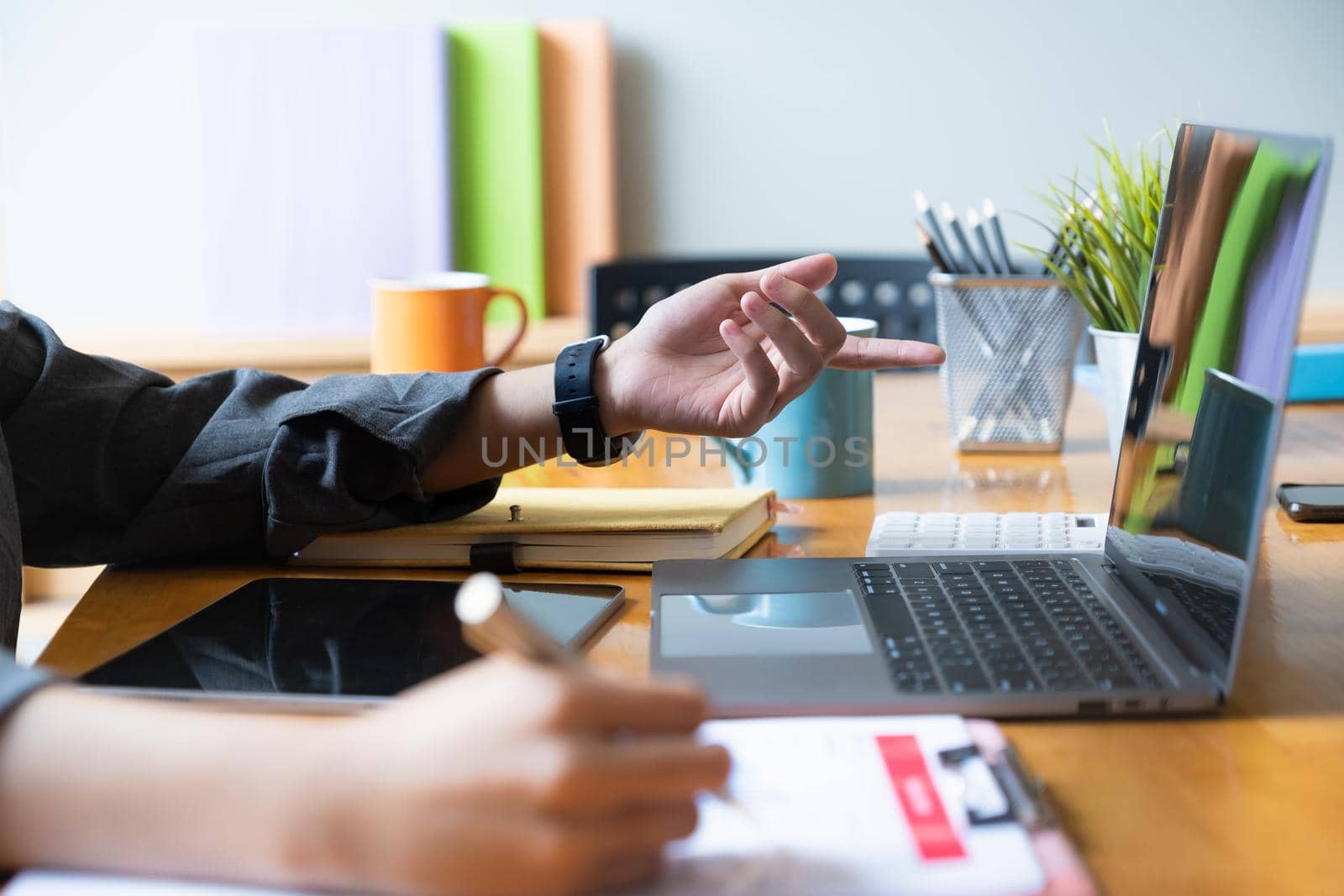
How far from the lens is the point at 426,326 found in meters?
1.11

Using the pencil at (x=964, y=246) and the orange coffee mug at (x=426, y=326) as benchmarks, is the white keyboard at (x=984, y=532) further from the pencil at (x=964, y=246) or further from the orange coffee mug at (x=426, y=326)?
the orange coffee mug at (x=426, y=326)

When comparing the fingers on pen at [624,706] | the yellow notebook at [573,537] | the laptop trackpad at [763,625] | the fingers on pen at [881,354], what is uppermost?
the fingers on pen at [881,354]

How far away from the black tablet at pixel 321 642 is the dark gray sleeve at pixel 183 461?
0.23ft

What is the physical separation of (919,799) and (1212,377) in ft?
0.98

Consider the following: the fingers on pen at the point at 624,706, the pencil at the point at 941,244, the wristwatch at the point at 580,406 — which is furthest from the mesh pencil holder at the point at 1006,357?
the fingers on pen at the point at 624,706

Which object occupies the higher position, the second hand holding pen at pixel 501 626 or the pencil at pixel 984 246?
the pencil at pixel 984 246

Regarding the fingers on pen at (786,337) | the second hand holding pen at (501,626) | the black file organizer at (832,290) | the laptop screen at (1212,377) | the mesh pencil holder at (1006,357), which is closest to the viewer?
the second hand holding pen at (501,626)

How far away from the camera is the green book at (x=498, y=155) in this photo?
1930 millimetres

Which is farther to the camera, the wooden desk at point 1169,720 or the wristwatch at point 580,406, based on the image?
the wristwatch at point 580,406

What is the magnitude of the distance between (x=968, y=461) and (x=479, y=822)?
32.3 inches

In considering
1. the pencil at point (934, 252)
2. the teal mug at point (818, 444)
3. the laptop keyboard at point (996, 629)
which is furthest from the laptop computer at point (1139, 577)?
the pencil at point (934, 252)

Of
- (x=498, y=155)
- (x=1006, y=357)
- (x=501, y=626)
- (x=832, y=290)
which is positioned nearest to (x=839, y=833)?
(x=501, y=626)

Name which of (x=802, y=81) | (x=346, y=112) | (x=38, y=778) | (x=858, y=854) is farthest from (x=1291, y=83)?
(x=38, y=778)

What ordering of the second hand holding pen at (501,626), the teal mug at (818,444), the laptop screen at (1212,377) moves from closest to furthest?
the second hand holding pen at (501,626)
the laptop screen at (1212,377)
the teal mug at (818,444)
